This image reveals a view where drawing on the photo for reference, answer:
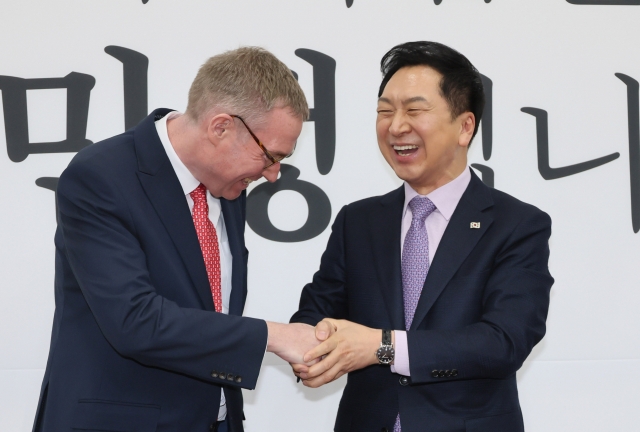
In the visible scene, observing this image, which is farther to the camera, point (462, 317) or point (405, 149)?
point (405, 149)

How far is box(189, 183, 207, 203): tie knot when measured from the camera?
186 cm

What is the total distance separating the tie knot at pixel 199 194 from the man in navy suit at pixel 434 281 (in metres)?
0.45

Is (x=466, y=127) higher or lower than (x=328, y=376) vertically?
higher

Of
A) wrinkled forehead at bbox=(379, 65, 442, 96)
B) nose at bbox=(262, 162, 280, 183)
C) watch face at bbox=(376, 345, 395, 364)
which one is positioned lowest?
watch face at bbox=(376, 345, 395, 364)

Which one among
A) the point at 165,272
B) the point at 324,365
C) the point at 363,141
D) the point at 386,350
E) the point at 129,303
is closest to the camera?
the point at 129,303

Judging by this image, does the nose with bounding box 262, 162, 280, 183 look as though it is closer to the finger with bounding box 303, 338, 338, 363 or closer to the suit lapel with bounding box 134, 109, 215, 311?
the suit lapel with bounding box 134, 109, 215, 311

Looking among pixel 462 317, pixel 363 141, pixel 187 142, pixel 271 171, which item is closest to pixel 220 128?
pixel 187 142

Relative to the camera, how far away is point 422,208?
1964 mm

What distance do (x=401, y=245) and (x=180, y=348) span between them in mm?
683

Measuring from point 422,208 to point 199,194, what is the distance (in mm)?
616

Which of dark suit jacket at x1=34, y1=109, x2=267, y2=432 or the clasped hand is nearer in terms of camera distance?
dark suit jacket at x1=34, y1=109, x2=267, y2=432

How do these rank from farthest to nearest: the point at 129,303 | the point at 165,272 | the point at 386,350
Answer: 1. the point at 386,350
2. the point at 165,272
3. the point at 129,303

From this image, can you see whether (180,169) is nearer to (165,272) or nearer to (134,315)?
(165,272)

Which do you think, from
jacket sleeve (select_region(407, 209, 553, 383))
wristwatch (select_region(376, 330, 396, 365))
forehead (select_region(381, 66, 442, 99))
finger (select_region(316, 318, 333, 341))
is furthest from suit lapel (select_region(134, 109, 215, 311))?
forehead (select_region(381, 66, 442, 99))
